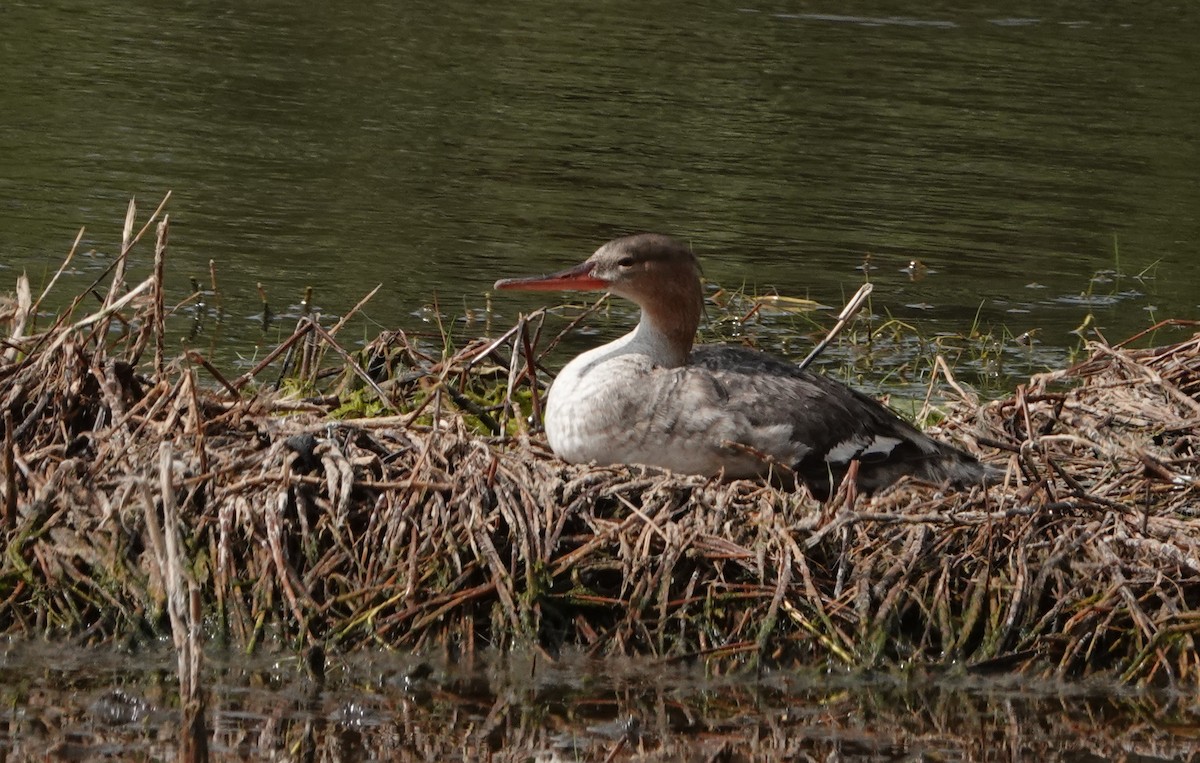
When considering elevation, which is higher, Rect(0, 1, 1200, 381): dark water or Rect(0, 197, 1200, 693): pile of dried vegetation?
Rect(0, 197, 1200, 693): pile of dried vegetation

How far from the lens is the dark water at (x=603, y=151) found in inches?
413

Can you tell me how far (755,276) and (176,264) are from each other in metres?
3.18

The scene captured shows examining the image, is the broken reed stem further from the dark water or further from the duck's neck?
the dark water

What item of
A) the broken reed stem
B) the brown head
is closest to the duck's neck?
the brown head

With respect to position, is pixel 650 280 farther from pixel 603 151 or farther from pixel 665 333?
pixel 603 151

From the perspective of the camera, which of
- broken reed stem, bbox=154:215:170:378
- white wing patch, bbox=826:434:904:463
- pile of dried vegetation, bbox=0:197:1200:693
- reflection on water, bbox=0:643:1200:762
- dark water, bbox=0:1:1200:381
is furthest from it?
dark water, bbox=0:1:1200:381

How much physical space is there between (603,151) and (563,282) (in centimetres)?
787

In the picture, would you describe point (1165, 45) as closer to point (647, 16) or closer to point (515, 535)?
point (647, 16)

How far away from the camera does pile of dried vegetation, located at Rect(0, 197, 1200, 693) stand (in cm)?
516

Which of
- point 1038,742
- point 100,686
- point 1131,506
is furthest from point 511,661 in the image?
point 1131,506

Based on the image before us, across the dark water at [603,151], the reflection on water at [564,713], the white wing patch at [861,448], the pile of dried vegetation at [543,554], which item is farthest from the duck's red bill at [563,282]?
the dark water at [603,151]

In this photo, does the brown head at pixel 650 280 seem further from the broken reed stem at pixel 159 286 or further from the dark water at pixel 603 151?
the dark water at pixel 603 151

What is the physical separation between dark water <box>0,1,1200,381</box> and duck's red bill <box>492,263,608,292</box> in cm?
185

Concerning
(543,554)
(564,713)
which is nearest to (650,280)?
(543,554)
